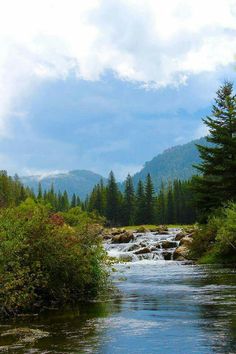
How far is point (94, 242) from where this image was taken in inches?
876

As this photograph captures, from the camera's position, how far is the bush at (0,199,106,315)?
17.7 metres

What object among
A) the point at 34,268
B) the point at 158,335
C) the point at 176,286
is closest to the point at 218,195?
the point at 176,286

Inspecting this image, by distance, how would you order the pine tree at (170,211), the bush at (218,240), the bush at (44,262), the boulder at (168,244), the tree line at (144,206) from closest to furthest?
the bush at (44,262), the bush at (218,240), the boulder at (168,244), the tree line at (144,206), the pine tree at (170,211)

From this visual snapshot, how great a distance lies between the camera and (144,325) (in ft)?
52.6

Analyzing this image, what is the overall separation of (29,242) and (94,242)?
317cm

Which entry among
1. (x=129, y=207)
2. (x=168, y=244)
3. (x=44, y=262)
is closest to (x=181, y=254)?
(x=168, y=244)

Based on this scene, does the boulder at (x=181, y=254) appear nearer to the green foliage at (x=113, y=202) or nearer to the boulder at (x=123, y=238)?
the boulder at (x=123, y=238)

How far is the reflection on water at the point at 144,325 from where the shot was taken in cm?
1301

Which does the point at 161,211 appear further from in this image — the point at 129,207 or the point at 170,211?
the point at 129,207

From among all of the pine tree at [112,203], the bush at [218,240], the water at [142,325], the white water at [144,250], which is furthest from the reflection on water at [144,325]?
the pine tree at [112,203]

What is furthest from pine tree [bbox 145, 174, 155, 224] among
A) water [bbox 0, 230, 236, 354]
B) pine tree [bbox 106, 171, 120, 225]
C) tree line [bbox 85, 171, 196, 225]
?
water [bbox 0, 230, 236, 354]

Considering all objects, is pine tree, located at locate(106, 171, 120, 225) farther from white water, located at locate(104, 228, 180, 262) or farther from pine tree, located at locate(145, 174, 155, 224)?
white water, located at locate(104, 228, 180, 262)

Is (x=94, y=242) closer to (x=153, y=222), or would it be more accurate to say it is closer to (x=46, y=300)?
(x=46, y=300)

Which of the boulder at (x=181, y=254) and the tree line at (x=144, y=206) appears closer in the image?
the boulder at (x=181, y=254)
